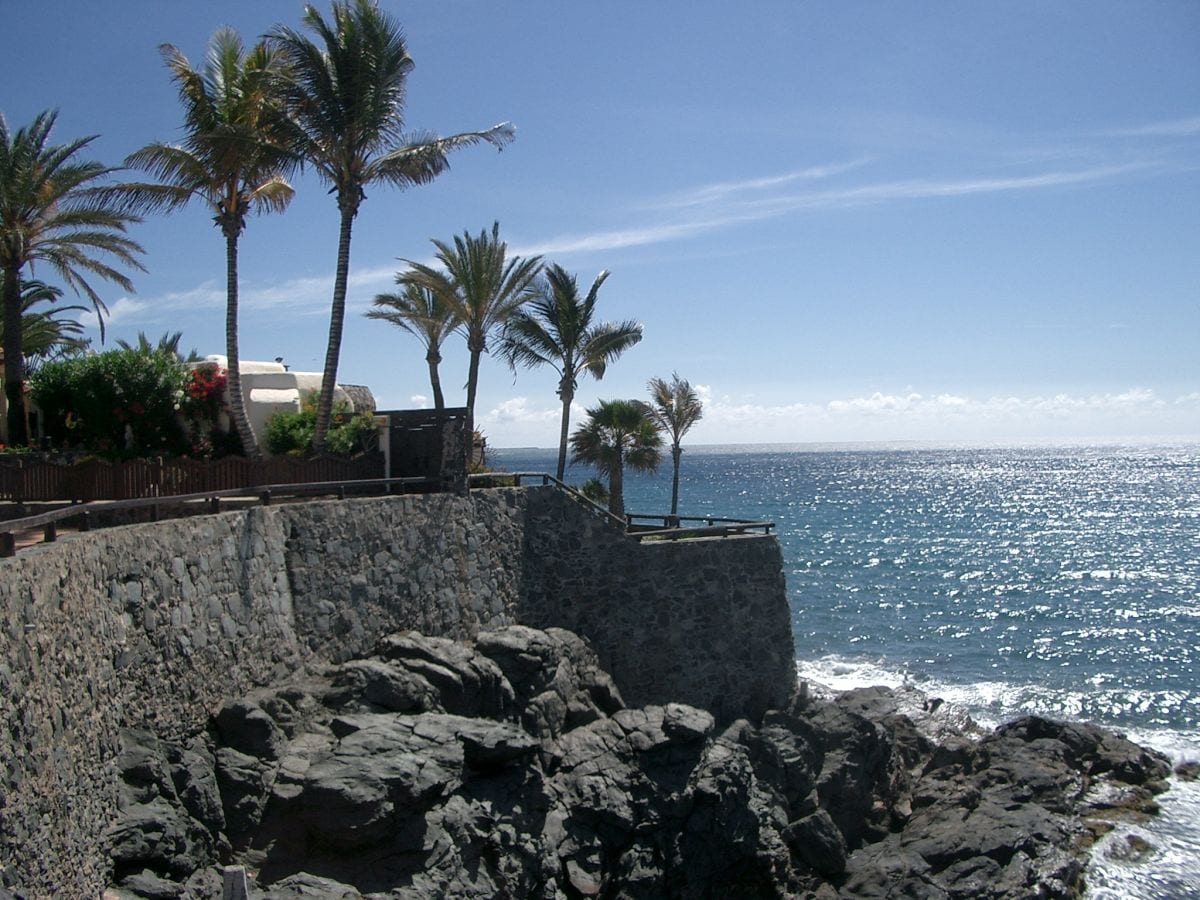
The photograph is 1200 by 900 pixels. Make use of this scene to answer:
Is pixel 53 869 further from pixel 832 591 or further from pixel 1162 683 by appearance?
pixel 832 591

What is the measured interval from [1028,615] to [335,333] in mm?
37509

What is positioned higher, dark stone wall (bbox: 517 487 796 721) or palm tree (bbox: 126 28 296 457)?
palm tree (bbox: 126 28 296 457)

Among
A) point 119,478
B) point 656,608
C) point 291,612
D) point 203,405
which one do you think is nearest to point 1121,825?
point 656,608

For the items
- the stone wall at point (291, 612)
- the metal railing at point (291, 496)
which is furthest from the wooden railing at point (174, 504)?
the stone wall at point (291, 612)

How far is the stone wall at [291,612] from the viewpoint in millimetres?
10555

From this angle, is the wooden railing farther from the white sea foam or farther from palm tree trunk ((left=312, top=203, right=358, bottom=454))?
the white sea foam

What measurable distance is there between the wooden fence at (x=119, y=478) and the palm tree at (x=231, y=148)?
4395 mm

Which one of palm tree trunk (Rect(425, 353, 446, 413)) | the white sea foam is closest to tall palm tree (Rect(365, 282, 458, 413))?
palm tree trunk (Rect(425, 353, 446, 413))

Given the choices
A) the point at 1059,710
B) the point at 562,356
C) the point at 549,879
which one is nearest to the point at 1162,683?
the point at 1059,710

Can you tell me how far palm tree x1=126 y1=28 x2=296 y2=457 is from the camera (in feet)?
74.2

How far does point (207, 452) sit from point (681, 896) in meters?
16.4

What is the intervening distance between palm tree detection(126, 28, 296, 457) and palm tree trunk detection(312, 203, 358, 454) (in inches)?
68.3

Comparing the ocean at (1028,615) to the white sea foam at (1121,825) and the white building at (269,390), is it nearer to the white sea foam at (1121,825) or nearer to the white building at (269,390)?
the white sea foam at (1121,825)

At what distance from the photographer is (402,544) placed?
19906 millimetres
